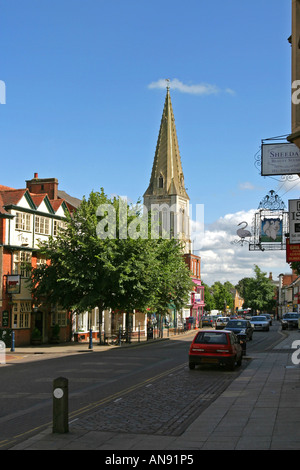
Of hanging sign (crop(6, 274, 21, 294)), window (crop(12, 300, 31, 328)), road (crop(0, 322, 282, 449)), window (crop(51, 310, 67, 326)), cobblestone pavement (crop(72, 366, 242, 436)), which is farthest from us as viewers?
window (crop(51, 310, 67, 326))

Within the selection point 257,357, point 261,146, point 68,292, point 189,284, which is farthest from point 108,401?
point 189,284

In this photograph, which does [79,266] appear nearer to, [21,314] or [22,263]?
[22,263]

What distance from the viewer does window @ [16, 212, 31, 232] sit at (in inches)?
1517

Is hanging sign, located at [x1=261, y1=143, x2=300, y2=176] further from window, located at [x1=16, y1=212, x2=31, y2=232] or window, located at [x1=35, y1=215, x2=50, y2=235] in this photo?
window, located at [x1=35, y1=215, x2=50, y2=235]

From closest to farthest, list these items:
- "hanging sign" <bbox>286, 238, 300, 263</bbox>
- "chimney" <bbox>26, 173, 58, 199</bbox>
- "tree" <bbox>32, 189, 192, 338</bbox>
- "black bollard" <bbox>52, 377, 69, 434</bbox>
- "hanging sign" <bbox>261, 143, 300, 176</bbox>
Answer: "black bollard" <bbox>52, 377, 69, 434</bbox>
"hanging sign" <bbox>261, 143, 300, 176</bbox>
"hanging sign" <bbox>286, 238, 300, 263</bbox>
"tree" <bbox>32, 189, 192, 338</bbox>
"chimney" <bbox>26, 173, 58, 199</bbox>

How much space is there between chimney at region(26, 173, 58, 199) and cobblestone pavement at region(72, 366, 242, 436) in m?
29.1

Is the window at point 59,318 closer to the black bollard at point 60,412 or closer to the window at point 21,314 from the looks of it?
the window at point 21,314

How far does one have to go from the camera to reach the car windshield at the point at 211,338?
21594 millimetres

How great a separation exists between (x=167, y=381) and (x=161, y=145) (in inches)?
3686

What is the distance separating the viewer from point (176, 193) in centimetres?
11188

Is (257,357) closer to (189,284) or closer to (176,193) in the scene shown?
(189,284)

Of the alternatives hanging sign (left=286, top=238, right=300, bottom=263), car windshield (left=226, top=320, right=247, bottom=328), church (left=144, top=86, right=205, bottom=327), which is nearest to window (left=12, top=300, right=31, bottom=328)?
car windshield (left=226, top=320, right=247, bottom=328)

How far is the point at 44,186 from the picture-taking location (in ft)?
154

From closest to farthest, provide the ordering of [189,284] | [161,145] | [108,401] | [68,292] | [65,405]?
[65,405] < [108,401] < [68,292] < [189,284] < [161,145]
